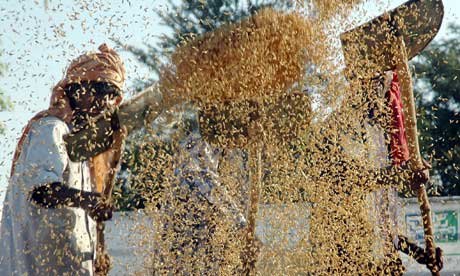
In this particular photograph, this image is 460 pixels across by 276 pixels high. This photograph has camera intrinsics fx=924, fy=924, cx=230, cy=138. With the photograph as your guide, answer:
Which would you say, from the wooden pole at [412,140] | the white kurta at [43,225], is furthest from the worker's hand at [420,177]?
the white kurta at [43,225]

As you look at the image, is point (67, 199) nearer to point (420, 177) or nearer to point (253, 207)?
point (253, 207)

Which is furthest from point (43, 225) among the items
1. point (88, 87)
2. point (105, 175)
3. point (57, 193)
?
point (88, 87)

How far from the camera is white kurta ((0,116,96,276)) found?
3.67m

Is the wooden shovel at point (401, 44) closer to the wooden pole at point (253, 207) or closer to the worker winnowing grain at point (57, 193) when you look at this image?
the wooden pole at point (253, 207)

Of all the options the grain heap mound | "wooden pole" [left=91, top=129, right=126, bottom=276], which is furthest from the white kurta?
the grain heap mound

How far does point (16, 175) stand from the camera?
3.75m

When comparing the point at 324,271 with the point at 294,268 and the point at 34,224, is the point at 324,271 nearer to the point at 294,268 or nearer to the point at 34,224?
the point at 294,268

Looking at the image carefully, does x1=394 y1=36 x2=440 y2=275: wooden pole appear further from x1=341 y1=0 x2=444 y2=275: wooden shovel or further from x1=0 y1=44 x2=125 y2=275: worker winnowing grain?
x1=0 y1=44 x2=125 y2=275: worker winnowing grain

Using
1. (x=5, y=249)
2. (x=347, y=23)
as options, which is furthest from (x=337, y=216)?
(x=5, y=249)

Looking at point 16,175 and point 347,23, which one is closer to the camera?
point 16,175

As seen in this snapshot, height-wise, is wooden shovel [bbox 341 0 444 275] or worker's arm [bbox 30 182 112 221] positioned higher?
wooden shovel [bbox 341 0 444 275]

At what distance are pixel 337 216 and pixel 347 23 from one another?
891 mm

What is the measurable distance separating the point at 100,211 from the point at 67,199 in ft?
0.45

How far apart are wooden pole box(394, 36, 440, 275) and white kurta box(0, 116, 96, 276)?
1.50 metres
